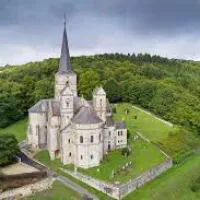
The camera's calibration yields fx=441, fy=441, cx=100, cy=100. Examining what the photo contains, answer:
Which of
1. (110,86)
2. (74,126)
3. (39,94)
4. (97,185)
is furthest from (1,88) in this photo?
(97,185)

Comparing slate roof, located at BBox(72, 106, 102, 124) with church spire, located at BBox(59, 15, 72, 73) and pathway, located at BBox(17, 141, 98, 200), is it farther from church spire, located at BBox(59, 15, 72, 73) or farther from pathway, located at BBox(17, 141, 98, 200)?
church spire, located at BBox(59, 15, 72, 73)

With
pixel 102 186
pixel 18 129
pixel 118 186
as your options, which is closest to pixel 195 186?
pixel 118 186

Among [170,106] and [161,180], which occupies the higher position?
[170,106]

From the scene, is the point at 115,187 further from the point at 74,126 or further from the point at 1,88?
the point at 1,88

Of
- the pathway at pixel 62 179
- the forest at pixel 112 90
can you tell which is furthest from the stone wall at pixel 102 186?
the forest at pixel 112 90

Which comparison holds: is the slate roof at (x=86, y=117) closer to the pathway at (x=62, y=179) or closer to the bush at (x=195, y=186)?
the pathway at (x=62, y=179)
